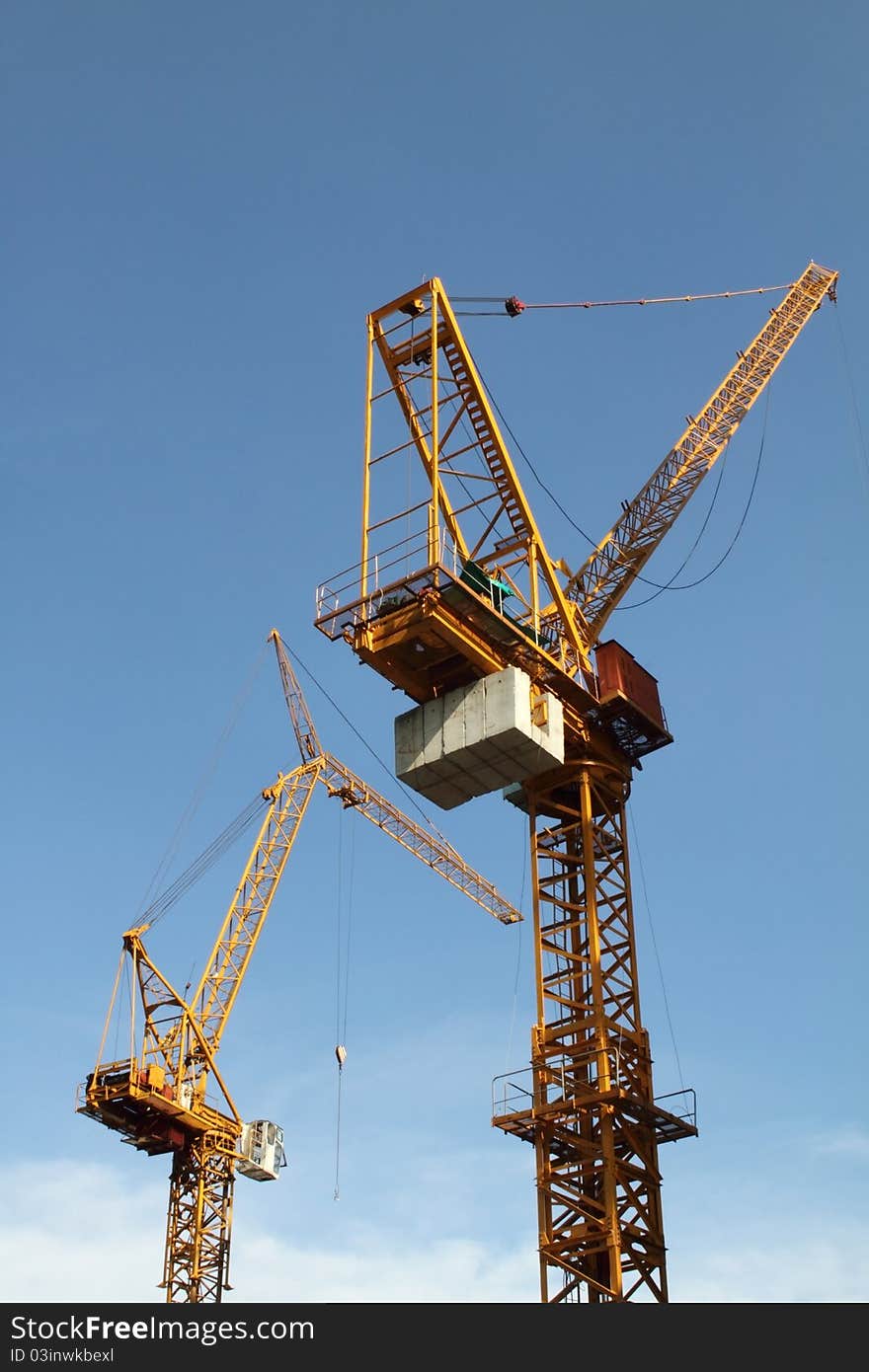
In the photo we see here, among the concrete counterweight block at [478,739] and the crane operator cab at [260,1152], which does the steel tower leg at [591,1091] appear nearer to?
the concrete counterweight block at [478,739]

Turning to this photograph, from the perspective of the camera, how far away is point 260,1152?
82812mm

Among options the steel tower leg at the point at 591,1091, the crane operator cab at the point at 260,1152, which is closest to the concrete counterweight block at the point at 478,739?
the steel tower leg at the point at 591,1091

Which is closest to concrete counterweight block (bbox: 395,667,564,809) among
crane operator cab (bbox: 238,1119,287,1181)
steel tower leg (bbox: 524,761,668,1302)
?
steel tower leg (bbox: 524,761,668,1302)

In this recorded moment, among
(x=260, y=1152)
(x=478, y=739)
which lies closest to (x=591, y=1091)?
(x=478, y=739)

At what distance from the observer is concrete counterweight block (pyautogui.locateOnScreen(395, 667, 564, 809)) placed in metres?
47.2

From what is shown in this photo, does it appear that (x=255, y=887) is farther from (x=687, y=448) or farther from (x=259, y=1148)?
(x=687, y=448)

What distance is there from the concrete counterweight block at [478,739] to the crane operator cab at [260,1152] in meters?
39.2

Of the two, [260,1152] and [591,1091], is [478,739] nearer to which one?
[591,1091]

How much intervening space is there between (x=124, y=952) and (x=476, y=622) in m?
39.5

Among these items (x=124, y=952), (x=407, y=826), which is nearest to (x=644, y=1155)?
(x=124, y=952)

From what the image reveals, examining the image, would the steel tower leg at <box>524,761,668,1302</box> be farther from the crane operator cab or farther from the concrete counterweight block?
the crane operator cab

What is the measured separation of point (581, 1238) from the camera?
45.5 metres

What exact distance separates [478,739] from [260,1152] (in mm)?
42593

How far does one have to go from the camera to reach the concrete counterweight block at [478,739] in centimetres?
4722
